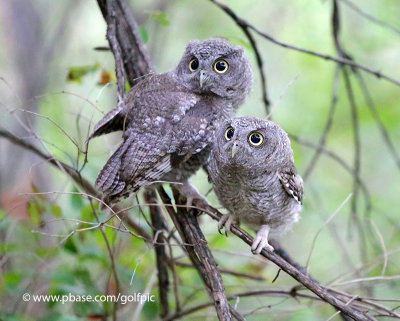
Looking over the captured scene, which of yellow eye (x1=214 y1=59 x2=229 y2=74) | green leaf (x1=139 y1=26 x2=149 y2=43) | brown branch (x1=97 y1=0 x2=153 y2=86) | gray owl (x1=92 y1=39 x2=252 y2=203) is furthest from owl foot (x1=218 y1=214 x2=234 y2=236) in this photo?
green leaf (x1=139 y1=26 x2=149 y2=43)

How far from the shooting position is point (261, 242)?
2.19 m

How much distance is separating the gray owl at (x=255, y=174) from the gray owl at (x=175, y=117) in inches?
7.5

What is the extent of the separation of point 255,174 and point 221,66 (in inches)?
26.0

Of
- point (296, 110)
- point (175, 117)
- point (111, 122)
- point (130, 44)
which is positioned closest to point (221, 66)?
point (175, 117)

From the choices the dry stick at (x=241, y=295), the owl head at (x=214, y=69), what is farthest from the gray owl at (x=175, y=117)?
the dry stick at (x=241, y=295)

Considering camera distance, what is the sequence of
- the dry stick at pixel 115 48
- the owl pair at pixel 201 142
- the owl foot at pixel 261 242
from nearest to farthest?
the owl foot at pixel 261 242 < the owl pair at pixel 201 142 < the dry stick at pixel 115 48

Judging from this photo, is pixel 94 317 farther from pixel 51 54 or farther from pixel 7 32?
pixel 7 32

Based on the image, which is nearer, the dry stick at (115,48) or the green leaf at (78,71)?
the dry stick at (115,48)

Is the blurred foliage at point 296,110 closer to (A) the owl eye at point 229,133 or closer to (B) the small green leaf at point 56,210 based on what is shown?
(B) the small green leaf at point 56,210

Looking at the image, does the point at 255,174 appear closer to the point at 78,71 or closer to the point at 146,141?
the point at 146,141

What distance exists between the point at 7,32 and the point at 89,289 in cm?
365

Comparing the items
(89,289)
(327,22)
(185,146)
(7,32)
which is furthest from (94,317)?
(327,22)

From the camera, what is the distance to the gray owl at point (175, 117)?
7.41 feet

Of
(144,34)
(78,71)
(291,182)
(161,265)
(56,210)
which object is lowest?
(161,265)
